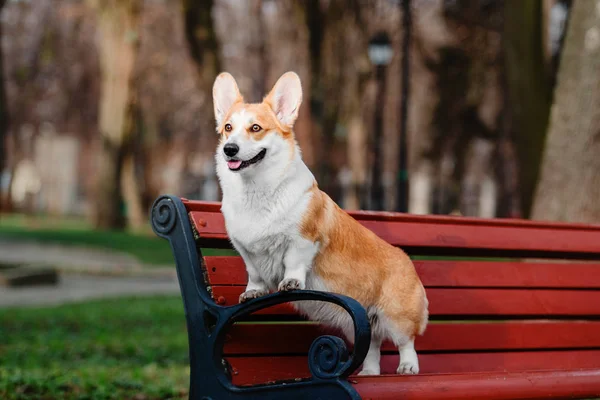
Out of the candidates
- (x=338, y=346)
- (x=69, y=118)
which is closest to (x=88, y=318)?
(x=338, y=346)

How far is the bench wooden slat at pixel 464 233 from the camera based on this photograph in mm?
3867

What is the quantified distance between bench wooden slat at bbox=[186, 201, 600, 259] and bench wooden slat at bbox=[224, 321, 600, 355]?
0.34 meters

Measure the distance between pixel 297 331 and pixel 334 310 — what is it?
43cm

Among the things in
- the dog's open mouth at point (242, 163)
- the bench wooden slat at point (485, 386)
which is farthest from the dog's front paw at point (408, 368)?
the dog's open mouth at point (242, 163)

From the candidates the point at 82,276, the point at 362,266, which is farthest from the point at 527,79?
the point at 82,276

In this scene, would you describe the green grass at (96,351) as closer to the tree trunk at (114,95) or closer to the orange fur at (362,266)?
the orange fur at (362,266)

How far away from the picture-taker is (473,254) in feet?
15.5

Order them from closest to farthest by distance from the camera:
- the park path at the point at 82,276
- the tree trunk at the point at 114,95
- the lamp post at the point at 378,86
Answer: the park path at the point at 82,276
the lamp post at the point at 378,86
the tree trunk at the point at 114,95

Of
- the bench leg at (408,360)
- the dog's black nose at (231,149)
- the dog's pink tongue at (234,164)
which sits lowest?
the bench leg at (408,360)

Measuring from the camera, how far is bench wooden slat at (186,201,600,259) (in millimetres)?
3867

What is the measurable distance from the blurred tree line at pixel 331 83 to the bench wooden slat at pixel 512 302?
2659 millimetres

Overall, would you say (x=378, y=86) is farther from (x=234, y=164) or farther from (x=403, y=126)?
(x=234, y=164)

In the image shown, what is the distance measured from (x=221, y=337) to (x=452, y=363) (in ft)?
4.23

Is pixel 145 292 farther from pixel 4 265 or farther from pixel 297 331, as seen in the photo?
pixel 297 331
